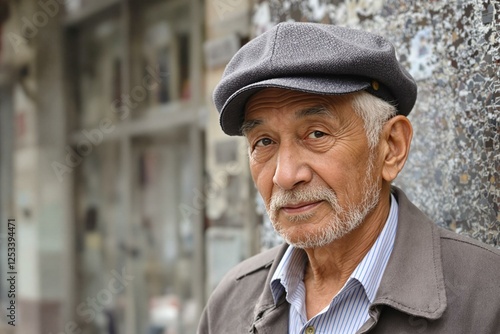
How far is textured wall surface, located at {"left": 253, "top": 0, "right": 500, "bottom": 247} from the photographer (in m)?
1.95

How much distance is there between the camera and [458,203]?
6.76ft

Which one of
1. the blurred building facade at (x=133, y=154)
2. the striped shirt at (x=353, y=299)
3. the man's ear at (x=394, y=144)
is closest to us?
the striped shirt at (x=353, y=299)

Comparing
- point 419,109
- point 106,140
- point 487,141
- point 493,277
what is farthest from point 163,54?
point 493,277

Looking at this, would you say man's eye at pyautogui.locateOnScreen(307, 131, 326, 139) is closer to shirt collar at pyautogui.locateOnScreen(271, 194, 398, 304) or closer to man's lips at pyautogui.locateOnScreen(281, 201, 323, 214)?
man's lips at pyautogui.locateOnScreen(281, 201, 323, 214)

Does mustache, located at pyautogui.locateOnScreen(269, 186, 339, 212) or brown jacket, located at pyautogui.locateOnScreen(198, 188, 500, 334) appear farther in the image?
mustache, located at pyautogui.locateOnScreen(269, 186, 339, 212)

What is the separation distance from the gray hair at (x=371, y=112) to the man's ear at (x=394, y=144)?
27 millimetres

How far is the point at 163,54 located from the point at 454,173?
329cm

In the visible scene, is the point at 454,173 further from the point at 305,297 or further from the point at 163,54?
the point at 163,54

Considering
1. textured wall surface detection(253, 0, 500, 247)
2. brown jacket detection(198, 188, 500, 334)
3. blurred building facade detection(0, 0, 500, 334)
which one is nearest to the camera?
brown jacket detection(198, 188, 500, 334)

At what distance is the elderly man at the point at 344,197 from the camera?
5.18ft

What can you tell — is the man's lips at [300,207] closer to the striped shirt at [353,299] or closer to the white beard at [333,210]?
the white beard at [333,210]

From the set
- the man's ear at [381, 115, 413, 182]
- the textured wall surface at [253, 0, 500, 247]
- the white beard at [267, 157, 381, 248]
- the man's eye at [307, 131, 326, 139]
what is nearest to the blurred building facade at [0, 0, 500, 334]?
the textured wall surface at [253, 0, 500, 247]

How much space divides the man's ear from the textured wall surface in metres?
0.33

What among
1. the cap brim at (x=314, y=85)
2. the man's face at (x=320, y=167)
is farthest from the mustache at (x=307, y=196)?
the cap brim at (x=314, y=85)
